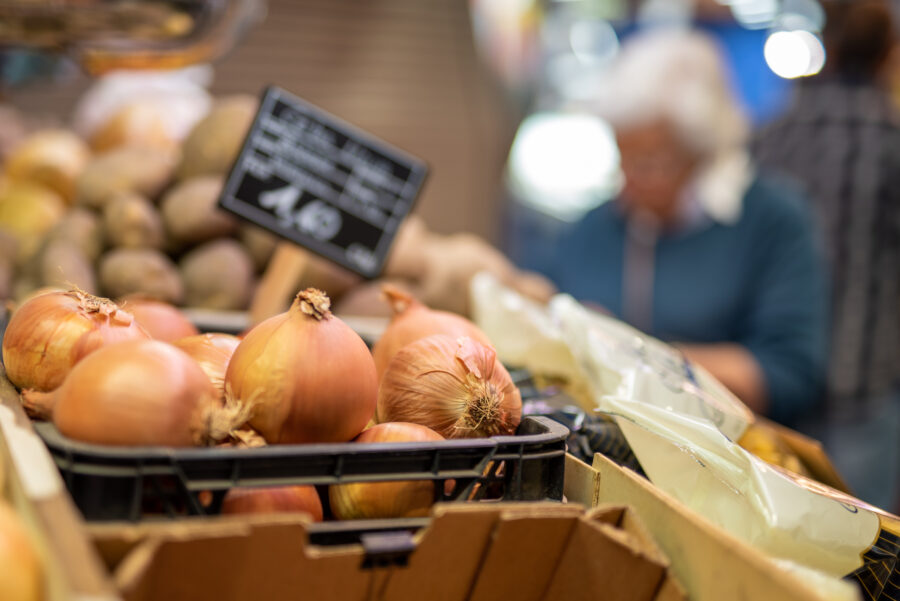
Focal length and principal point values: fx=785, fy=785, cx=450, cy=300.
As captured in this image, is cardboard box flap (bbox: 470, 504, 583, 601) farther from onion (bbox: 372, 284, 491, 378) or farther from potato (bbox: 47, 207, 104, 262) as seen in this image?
potato (bbox: 47, 207, 104, 262)

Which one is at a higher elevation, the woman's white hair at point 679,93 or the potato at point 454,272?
the woman's white hair at point 679,93

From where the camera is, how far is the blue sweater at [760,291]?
2215 millimetres

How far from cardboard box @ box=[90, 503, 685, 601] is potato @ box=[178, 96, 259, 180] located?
1.29 metres

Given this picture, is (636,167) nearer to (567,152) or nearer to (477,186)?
(477,186)

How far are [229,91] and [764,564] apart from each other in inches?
145

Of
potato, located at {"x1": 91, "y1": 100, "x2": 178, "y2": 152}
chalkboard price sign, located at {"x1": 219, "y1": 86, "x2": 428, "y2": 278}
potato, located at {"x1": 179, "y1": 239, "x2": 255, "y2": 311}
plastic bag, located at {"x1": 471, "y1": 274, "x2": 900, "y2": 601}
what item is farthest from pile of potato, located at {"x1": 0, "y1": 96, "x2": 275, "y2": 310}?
plastic bag, located at {"x1": 471, "y1": 274, "x2": 900, "y2": 601}

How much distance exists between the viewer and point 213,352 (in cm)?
86

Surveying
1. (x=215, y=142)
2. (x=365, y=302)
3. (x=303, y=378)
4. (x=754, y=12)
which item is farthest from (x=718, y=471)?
(x=754, y=12)

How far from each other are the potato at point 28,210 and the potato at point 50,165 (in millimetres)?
22

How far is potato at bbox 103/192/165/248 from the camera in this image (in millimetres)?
1670

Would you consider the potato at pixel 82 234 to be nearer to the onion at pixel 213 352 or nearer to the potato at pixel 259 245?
the potato at pixel 259 245

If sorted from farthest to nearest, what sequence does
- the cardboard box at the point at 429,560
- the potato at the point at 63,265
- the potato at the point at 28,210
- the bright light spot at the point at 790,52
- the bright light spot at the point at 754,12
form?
1. the bright light spot at the point at 754,12
2. the bright light spot at the point at 790,52
3. the potato at the point at 28,210
4. the potato at the point at 63,265
5. the cardboard box at the point at 429,560

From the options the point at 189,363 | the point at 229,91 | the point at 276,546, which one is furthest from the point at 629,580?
the point at 229,91

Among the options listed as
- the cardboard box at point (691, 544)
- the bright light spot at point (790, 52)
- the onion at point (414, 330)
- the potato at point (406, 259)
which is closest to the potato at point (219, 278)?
the potato at point (406, 259)
